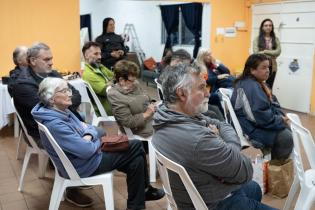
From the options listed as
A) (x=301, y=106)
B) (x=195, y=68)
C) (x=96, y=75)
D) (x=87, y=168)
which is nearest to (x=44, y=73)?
(x=96, y=75)

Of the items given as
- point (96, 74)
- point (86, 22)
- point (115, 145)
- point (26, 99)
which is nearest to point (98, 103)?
point (96, 74)

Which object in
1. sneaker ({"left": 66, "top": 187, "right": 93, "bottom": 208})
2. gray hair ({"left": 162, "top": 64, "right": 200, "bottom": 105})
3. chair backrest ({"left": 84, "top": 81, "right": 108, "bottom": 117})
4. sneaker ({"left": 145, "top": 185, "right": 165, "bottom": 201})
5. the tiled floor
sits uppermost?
gray hair ({"left": 162, "top": 64, "right": 200, "bottom": 105})

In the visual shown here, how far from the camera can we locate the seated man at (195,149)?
1408 millimetres

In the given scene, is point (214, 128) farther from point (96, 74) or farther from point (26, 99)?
point (96, 74)

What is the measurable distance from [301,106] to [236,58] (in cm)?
160

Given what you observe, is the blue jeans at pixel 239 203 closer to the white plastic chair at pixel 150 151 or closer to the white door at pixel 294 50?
the white plastic chair at pixel 150 151

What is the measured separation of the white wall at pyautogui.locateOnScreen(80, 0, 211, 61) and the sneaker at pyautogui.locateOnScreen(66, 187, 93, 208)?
22.8 feet

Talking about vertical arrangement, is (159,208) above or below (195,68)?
below

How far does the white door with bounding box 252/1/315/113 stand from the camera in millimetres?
5402

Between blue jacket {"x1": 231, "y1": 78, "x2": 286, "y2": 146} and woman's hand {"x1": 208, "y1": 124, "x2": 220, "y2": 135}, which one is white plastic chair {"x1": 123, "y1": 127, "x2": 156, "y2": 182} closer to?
blue jacket {"x1": 231, "y1": 78, "x2": 286, "y2": 146}

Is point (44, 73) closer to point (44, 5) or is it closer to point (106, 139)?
point (106, 139)

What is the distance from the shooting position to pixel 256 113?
8.77ft

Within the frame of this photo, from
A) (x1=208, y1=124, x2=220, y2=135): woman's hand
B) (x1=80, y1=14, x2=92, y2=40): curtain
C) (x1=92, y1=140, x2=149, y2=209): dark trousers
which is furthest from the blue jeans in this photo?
(x1=80, y1=14, x2=92, y2=40): curtain

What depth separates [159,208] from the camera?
2.55 metres
